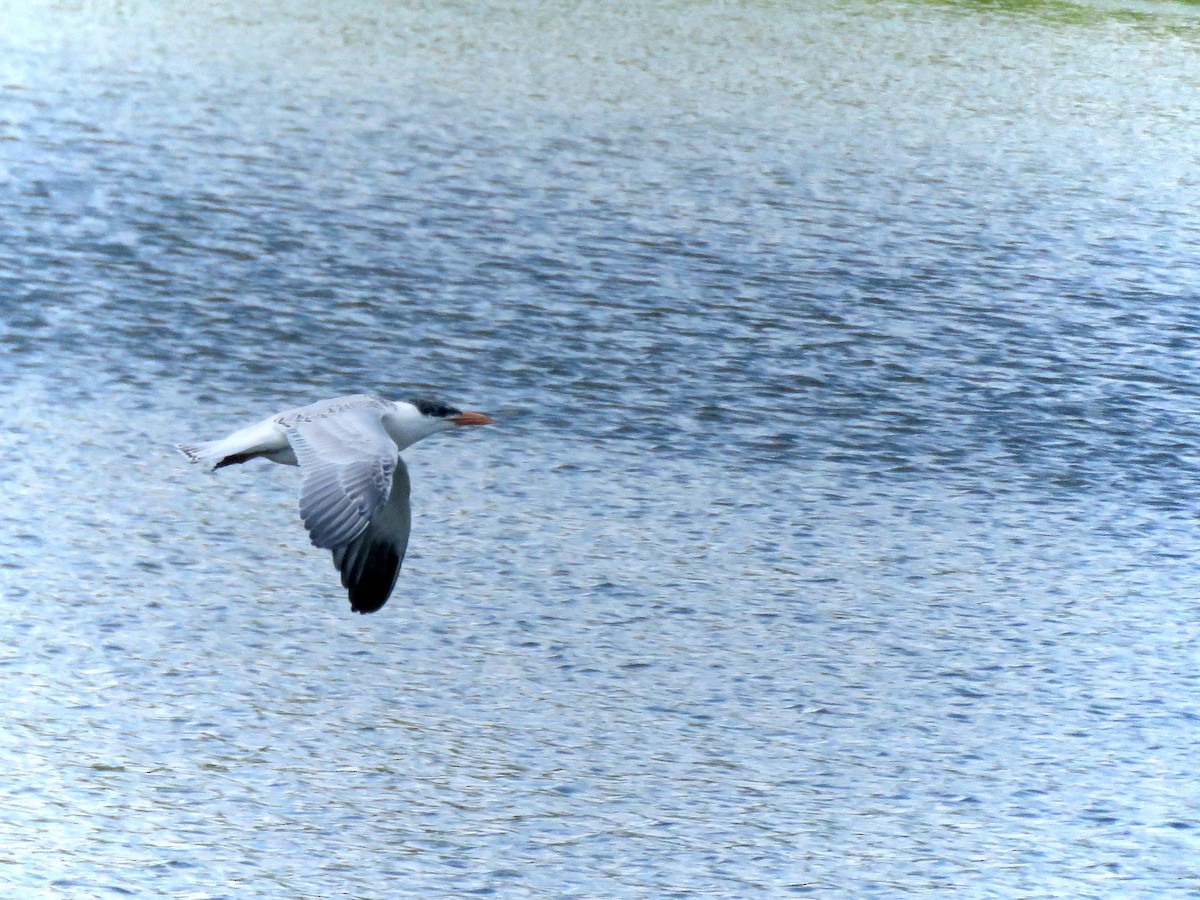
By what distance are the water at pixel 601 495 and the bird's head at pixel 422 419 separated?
101cm

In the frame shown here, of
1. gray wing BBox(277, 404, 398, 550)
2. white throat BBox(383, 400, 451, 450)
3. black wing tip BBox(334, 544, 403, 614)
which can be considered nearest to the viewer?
gray wing BBox(277, 404, 398, 550)

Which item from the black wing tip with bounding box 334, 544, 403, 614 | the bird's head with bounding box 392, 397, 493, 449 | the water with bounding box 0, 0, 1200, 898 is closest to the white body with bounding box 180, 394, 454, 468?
the bird's head with bounding box 392, 397, 493, 449

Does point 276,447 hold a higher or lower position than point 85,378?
higher

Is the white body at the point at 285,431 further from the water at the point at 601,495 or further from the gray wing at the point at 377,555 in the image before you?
the water at the point at 601,495

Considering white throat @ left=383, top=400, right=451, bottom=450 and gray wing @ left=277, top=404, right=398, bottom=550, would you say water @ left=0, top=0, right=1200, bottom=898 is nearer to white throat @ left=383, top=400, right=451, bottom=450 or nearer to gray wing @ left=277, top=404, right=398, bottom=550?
white throat @ left=383, top=400, right=451, bottom=450

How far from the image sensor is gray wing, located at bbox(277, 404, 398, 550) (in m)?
6.47

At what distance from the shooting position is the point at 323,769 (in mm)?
7270

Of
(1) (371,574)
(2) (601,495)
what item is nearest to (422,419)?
(1) (371,574)

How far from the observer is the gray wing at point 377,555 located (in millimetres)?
7074

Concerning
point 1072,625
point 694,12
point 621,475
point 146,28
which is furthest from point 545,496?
point 694,12

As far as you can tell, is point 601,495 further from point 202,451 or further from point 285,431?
point 202,451

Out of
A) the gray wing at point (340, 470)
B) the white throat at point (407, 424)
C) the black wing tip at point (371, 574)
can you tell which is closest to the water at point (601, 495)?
the black wing tip at point (371, 574)

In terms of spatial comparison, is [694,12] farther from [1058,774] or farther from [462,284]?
[1058,774]

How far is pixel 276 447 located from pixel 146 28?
15198mm
